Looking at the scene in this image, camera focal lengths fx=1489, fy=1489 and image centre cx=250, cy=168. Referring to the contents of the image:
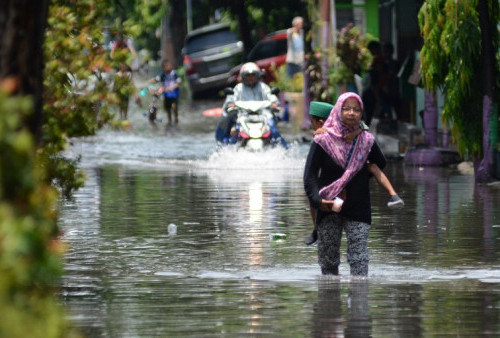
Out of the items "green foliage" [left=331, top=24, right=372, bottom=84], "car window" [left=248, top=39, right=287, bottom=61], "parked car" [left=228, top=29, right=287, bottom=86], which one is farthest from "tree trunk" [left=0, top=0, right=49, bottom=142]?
"car window" [left=248, top=39, right=287, bottom=61]

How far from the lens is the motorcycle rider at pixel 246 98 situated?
82.6 feet

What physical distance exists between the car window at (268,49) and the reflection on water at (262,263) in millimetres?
Result: 22604

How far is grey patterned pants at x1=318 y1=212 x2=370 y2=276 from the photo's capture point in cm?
1056

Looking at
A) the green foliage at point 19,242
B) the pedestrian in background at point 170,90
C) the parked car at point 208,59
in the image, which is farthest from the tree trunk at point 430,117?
the parked car at point 208,59

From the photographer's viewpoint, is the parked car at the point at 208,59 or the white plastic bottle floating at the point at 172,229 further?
the parked car at the point at 208,59

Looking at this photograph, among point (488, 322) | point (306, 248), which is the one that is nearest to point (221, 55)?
point (306, 248)

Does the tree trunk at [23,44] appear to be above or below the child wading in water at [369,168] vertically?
above

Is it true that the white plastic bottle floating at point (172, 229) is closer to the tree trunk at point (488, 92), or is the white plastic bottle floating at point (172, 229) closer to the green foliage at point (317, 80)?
Answer: the tree trunk at point (488, 92)

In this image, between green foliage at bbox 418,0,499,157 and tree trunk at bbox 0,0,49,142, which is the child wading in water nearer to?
tree trunk at bbox 0,0,49,142

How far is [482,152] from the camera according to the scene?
19.7 metres

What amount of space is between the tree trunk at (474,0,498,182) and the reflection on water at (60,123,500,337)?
0.52 metres

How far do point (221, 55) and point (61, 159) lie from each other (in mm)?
38793

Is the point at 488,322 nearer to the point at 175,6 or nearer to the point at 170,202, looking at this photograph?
the point at 170,202

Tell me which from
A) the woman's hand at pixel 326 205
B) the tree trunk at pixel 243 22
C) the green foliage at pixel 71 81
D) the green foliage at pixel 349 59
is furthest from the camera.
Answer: the tree trunk at pixel 243 22
